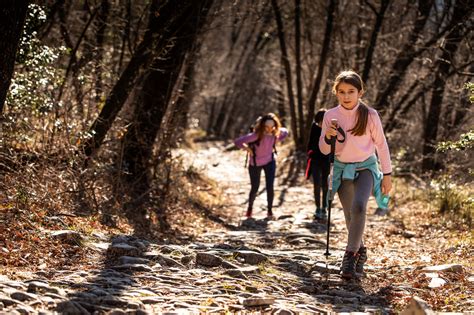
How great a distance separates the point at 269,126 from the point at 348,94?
20.6ft

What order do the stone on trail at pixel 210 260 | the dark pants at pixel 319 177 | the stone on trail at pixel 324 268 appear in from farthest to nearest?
the dark pants at pixel 319 177
the stone on trail at pixel 324 268
the stone on trail at pixel 210 260

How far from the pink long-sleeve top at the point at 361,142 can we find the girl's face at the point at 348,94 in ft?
0.19

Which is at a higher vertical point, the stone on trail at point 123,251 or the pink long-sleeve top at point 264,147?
the pink long-sleeve top at point 264,147

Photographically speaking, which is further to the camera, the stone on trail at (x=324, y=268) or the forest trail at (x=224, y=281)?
the stone on trail at (x=324, y=268)

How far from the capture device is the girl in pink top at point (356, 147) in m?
6.69

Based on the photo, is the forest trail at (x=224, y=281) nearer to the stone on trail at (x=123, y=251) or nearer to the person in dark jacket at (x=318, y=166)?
the stone on trail at (x=123, y=251)

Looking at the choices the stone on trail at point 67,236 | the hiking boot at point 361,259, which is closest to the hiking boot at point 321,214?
the hiking boot at point 361,259

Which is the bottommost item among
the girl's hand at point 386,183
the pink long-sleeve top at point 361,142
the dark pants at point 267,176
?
the dark pants at point 267,176

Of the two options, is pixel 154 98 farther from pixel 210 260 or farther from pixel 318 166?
pixel 210 260

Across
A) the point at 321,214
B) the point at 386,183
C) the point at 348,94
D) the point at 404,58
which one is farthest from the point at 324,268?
the point at 404,58

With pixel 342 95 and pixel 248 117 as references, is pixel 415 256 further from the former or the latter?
pixel 248 117

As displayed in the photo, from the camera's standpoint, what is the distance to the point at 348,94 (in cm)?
675

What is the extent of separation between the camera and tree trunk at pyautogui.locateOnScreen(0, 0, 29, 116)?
7.04 m

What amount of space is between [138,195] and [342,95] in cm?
630
